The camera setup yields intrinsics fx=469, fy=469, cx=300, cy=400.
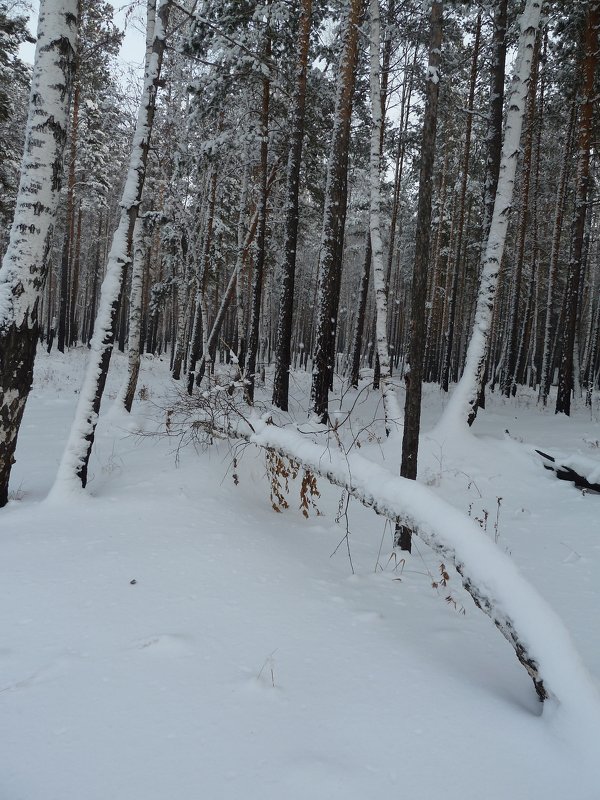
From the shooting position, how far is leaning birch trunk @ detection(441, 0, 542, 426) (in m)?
7.85

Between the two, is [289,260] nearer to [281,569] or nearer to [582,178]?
[582,178]

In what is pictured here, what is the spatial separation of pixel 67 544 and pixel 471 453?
21.2ft

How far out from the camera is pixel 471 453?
7.98m

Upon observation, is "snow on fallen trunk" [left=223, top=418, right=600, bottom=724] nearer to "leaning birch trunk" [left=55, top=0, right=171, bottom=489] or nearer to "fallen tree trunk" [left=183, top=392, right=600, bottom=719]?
"fallen tree trunk" [left=183, top=392, right=600, bottom=719]

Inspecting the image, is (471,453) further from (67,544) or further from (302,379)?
(302,379)

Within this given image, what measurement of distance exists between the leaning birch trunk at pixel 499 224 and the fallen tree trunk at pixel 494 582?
18.4 feet

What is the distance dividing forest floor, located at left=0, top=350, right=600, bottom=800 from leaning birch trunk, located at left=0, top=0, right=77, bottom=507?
1.10 metres

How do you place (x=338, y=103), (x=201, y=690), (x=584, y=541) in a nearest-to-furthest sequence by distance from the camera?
1. (x=201, y=690)
2. (x=584, y=541)
3. (x=338, y=103)

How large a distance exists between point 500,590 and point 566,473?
18.6ft

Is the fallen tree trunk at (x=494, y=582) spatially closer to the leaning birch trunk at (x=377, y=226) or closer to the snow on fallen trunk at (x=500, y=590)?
the snow on fallen trunk at (x=500, y=590)

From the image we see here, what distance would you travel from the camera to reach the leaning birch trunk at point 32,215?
13.6ft

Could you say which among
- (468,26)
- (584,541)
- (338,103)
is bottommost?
(584,541)

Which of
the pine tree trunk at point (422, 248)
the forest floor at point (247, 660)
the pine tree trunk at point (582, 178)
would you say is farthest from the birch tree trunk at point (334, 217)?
the pine tree trunk at point (582, 178)

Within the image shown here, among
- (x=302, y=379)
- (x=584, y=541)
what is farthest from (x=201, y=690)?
(x=302, y=379)
